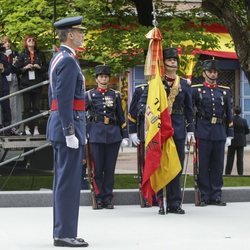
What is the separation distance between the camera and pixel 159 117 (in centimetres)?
1021

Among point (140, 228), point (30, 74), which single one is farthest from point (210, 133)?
point (30, 74)

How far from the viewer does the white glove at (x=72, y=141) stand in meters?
7.67

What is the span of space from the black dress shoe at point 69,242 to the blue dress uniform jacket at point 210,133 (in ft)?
11.3

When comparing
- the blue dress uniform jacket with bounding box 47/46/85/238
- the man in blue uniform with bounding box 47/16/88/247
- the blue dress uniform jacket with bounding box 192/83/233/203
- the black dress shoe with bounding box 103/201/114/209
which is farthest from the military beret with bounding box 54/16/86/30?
the black dress shoe with bounding box 103/201/114/209

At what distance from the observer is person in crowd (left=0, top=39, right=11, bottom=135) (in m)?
12.6

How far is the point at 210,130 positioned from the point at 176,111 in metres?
0.73

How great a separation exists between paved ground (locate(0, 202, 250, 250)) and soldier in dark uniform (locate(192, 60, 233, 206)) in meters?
0.27

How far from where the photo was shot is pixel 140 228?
9188 millimetres

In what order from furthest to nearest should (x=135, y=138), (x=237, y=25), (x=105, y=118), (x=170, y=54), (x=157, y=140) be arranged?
(x=237, y=25), (x=105, y=118), (x=135, y=138), (x=170, y=54), (x=157, y=140)

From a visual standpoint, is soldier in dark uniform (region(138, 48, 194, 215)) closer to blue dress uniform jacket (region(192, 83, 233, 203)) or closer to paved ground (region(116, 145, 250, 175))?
blue dress uniform jacket (region(192, 83, 233, 203))

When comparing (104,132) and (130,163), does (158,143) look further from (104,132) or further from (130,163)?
(130,163)

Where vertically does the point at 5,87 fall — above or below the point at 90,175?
above

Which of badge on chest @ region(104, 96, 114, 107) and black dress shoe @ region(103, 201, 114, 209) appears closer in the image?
black dress shoe @ region(103, 201, 114, 209)

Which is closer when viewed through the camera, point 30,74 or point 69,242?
point 69,242
